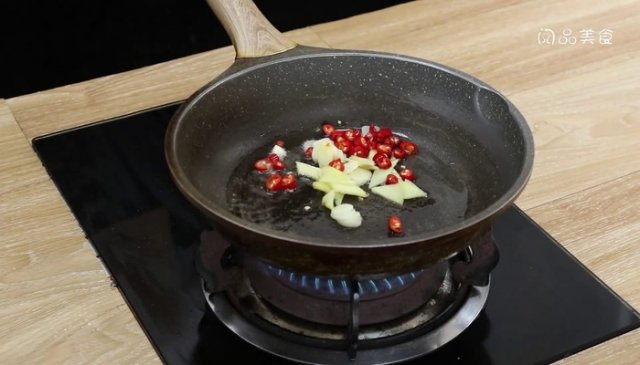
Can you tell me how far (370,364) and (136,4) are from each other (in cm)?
140

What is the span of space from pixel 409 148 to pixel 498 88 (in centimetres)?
38

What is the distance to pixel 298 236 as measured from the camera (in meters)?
0.82

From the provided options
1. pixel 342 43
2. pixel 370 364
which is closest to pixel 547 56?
pixel 342 43

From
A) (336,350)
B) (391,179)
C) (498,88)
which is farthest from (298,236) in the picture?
(498,88)

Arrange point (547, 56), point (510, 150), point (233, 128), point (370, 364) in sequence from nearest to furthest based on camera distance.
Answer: point (370, 364)
point (510, 150)
point (233, 128)
point (547, 56)

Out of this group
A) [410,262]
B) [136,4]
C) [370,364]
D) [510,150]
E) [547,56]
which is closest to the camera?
[410,262]

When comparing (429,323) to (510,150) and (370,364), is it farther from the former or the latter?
(510,150)

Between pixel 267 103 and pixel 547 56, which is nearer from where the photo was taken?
pixel 267 103

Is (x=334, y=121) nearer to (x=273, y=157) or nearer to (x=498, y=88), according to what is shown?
(x=273, y=157)

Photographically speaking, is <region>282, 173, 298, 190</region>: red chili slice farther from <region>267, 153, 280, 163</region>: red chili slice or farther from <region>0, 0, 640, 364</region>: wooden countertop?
<region>0, 0, 640, 364</region>: wooden countertop

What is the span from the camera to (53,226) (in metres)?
1.15

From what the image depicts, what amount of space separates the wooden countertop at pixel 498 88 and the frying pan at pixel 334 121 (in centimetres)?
16

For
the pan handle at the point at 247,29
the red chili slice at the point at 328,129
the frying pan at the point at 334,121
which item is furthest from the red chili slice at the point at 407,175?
the pan handle at the point at 247,29

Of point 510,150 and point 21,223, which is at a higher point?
point 510,150
